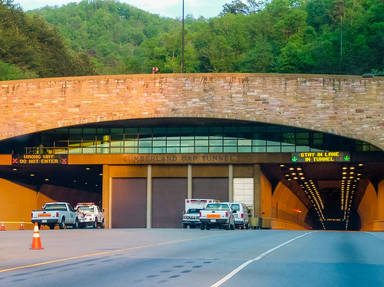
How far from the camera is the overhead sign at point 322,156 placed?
5325cm

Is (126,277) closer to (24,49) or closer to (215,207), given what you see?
(215,207)

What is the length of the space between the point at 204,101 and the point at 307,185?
3433 centimetres

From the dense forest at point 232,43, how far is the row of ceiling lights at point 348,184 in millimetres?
13267

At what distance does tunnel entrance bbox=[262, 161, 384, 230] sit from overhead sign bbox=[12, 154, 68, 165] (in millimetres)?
18423

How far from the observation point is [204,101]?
51.8m

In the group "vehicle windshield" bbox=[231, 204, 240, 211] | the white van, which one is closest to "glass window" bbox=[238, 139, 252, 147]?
the white van

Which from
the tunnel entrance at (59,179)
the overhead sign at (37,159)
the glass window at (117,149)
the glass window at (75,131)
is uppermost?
the glass window at (75,131)

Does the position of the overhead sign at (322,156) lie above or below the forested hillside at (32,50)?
below

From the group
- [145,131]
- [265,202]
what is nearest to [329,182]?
[265,202]

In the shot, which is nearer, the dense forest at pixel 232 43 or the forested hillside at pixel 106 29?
the dense forest at pixel 232 43

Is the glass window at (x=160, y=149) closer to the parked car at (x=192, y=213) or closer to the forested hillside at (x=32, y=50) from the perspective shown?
the parked car at (x=192, y=213)

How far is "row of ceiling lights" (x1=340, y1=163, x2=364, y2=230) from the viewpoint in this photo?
63172 millimetres

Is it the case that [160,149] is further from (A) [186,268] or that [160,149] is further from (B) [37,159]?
(A) [186,268]

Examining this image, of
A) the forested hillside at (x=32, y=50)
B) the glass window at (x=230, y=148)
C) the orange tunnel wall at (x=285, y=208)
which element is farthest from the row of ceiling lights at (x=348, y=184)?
the forested hillside at (x=32, y=50)
